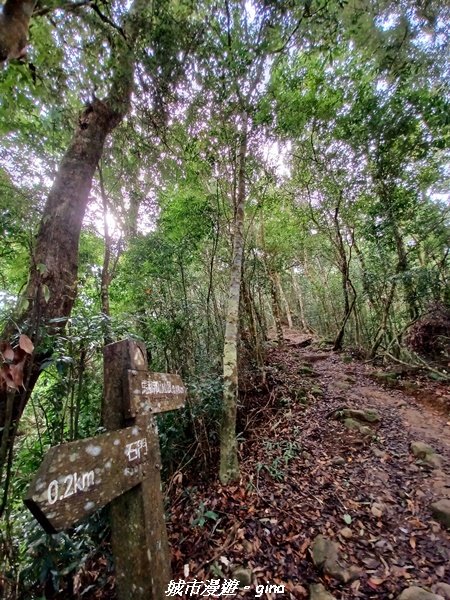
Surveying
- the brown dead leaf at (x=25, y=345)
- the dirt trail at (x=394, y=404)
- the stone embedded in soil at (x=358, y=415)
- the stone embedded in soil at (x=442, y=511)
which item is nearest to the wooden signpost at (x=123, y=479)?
the brown dead leaf at (x=25, y=345)

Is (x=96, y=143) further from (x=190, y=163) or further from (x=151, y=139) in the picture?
(x=190, y=163)

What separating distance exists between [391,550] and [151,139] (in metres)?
7.47

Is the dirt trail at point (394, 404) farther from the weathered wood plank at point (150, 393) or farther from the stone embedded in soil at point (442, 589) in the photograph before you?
the weathered wood plank at point (150, 393)

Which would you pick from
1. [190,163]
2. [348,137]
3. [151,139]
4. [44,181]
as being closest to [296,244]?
[348,137]

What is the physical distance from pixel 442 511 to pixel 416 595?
102 centimetres

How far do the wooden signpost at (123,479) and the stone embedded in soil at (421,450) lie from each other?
3.67 m

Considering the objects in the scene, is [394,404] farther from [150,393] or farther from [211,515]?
[150,393]

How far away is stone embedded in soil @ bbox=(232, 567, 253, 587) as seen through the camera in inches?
93.9

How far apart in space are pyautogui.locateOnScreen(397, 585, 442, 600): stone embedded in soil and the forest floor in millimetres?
70

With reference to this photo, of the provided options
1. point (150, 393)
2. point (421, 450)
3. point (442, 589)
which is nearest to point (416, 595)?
point (442, 589)

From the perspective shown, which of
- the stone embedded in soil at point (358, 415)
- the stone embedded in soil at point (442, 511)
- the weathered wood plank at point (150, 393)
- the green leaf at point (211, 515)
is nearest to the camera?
the weathered wood plank at point (150, 393)

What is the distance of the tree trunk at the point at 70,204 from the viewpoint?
2.80 m

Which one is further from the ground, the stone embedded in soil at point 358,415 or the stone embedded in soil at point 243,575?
the stone embedded in soil at point 358,415

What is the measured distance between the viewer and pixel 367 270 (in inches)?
343
